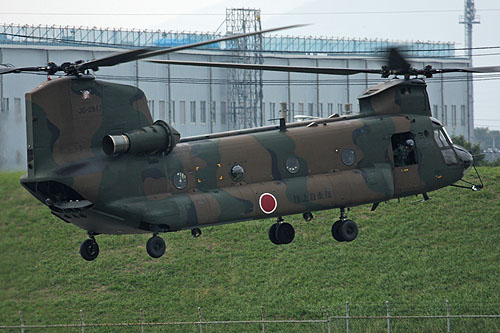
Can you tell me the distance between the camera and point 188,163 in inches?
1082

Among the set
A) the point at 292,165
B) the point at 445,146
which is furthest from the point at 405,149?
the point at 292,165

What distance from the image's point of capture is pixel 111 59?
24625mm

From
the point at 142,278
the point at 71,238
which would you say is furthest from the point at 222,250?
the point at 71,238

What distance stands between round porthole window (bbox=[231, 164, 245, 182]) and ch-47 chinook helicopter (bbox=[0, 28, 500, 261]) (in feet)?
0.10

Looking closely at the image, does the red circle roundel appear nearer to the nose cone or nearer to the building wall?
the nose cone

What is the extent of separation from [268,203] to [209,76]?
5052 centimetres

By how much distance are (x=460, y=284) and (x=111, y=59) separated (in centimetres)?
3003

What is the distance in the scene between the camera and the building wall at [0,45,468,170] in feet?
232

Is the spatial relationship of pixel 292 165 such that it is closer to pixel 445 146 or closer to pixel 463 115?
pixel 445 146

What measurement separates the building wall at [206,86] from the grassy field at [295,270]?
12.4m

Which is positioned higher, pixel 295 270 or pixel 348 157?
pixel 348 157

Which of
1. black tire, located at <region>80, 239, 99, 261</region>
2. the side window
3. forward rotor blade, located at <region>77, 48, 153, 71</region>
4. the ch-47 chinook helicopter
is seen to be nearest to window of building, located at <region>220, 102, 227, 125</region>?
the ch-47 chinook helicopter

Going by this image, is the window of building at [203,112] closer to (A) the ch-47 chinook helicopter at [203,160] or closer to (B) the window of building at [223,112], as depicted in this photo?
(B) the window of building at [223,112]

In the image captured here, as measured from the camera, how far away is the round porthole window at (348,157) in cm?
3062
